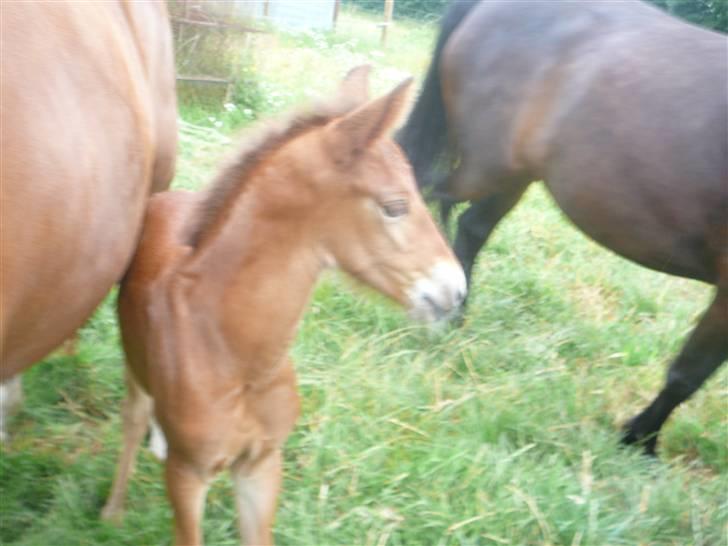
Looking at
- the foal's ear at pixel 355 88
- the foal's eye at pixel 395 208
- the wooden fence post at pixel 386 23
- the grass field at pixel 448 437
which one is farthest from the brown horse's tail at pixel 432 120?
the wooden fence post at pixel 386 23

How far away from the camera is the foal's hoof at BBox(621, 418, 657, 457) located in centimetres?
295

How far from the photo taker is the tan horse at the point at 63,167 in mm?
1366

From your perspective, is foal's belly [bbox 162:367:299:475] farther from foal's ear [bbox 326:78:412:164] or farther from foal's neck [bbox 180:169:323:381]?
foal's ear [bbox 326:78:412:164]

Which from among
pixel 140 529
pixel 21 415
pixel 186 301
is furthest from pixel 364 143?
pixel 21 415

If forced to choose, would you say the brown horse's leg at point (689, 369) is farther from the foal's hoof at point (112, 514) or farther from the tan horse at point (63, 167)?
the tan horse at point (63, 167)

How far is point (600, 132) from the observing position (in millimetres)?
3066

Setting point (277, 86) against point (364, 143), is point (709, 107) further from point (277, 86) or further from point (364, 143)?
point (277, 86)

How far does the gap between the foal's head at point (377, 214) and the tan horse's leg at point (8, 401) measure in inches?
53.1

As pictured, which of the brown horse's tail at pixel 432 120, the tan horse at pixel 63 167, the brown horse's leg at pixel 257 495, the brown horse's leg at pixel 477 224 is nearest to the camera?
the tan horse at pixel 63 167

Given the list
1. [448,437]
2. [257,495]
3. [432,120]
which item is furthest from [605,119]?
[257,495]

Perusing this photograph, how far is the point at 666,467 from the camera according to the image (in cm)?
282

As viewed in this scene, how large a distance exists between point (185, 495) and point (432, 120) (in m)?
2.61

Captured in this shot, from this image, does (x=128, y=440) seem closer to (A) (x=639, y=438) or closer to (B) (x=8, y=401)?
(B) (x=8, y=401)

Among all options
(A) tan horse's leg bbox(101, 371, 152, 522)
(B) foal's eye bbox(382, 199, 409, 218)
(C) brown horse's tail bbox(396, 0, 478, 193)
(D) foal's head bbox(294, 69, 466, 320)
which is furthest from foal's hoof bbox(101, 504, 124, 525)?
(C) brown horse's tail bbox(396, 0, 478, 193)
